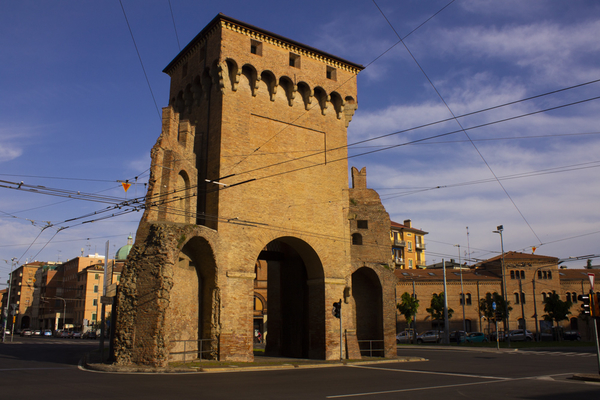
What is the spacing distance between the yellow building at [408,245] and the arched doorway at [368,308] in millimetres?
47201

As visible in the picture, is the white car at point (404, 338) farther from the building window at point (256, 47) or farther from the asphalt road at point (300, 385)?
the building window at point (256, 47)

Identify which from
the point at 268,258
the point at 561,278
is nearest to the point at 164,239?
the point at 268,258

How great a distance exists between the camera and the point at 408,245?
77.2 meters

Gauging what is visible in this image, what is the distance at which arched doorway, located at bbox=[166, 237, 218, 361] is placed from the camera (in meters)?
19.9

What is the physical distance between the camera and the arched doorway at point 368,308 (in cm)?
2503

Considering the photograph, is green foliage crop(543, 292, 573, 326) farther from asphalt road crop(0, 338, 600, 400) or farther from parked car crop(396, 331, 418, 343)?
asphalt road crop(0, 338, 600, 400)

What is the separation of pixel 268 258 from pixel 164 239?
27.5ft

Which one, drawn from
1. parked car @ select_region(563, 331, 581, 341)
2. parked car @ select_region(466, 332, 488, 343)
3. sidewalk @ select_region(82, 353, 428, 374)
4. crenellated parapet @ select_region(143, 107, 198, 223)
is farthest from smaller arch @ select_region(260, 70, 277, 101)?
parked car @ select_region(563, 331, 581, 341)

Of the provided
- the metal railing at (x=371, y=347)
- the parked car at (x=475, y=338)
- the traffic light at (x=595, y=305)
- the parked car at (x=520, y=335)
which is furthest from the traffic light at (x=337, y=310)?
the parked car at (x=520, y=335)

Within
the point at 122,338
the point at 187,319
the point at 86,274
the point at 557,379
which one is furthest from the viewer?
the point at 86,274

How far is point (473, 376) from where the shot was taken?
15.2 meters

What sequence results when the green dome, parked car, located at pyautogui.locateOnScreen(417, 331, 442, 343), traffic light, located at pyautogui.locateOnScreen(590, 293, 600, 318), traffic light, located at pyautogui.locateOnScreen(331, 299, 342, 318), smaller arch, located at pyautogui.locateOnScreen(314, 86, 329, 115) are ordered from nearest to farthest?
1. traffic light, located at pyautogui.locateOnScreen(590, 293, 600, 318)
2. traffic light, located at pyautogui.locateOnScreen(331, 299, 342, 318)
3. smaller arch, located at pyautogui.locateOnScreen(314, 86, 329, 115)
4. parked car, located at pyautogui.locateOnScreen(417, 331, 442, 343)
5. the green dome

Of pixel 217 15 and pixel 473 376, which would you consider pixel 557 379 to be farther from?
pixel 217 15

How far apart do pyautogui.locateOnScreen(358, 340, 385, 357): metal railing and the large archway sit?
108 inches
